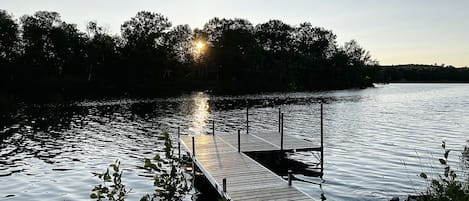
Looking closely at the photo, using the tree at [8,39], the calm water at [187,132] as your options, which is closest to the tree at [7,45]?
the tree at [8,39]

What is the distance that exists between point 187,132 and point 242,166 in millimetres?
20762

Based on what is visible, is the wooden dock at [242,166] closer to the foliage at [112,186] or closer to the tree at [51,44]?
the foliage at [112,186]

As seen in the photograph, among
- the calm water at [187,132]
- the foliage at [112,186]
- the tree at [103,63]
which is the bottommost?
the calm water at [187,132]

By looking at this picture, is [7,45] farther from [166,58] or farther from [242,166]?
[242,166]

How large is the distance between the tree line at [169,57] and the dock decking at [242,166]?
70591 millimetres

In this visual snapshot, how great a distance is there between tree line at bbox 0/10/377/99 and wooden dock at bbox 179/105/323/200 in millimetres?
70693

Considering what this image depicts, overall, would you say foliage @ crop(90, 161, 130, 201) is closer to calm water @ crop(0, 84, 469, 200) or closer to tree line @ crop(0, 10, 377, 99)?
calm water @ crop(0, 84, 469, 200)

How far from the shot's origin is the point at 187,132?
38.9m

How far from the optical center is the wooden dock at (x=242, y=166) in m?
14.4

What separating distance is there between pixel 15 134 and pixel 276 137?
23.4 meters

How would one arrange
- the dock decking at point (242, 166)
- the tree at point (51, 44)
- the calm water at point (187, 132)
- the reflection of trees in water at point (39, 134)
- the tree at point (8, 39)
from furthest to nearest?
1. the tree at point (51, 44)
2. the tree at point (8, 39)
3. the reflection of trees in water at point (39, 134)
4. the calm water at point (187, 132)
5. the dock decking at point (242, 166)

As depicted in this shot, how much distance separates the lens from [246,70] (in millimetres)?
121875

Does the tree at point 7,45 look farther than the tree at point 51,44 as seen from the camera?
No

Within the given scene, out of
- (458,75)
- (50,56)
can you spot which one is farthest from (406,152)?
(458,75)
